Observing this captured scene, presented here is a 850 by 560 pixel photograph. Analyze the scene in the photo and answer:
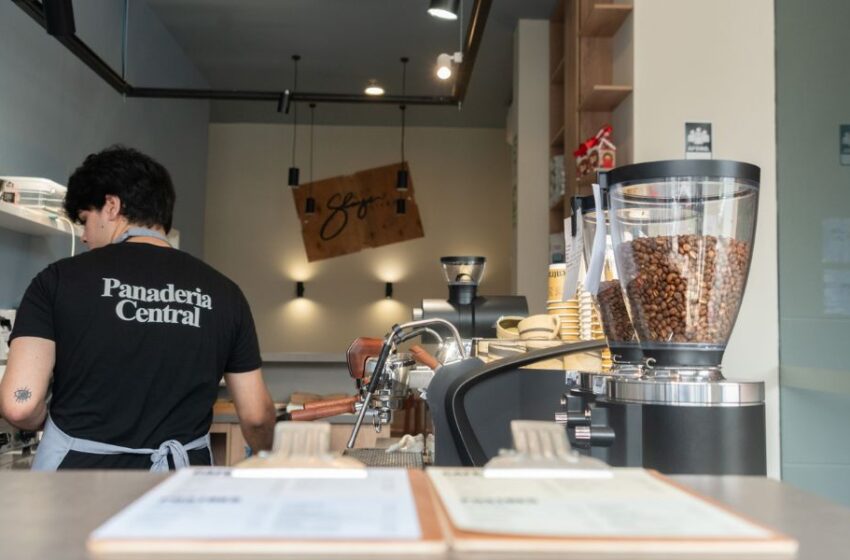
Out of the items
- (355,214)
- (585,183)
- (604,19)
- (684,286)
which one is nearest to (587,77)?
(604,19)

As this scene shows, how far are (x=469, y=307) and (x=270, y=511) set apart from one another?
1.82 metres

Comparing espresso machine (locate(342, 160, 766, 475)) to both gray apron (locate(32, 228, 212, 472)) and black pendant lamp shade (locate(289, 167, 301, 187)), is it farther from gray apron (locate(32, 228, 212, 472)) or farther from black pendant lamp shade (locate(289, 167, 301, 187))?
black pendant lamp shade (locate(289, 167, 301, 187))

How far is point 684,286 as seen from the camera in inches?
44.4

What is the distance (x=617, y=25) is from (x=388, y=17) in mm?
2680

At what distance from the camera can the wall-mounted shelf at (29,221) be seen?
342 centimetres

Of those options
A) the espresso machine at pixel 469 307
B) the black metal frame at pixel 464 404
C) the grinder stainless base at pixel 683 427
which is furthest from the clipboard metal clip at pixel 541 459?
the espresso machine at pixel 469 307

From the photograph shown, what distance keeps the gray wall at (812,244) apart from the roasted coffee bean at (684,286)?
1.85 m

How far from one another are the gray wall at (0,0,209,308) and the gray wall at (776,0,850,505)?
334cm


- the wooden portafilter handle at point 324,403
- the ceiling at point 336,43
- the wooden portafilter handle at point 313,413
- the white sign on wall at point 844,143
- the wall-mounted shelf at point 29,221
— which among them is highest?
the ceiling at point 336,43

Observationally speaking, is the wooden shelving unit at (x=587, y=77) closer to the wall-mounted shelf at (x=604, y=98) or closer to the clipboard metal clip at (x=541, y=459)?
the wall-mounted shelf at (x=604, y=98)

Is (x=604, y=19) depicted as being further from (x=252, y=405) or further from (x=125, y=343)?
(x=125, y=343)

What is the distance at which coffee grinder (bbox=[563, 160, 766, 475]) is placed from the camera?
942mm

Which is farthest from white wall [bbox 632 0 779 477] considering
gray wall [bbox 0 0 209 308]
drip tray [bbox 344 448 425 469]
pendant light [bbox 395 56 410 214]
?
pendant light [bbox 395 56 410 214]

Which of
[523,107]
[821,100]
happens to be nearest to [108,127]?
[523,107]
